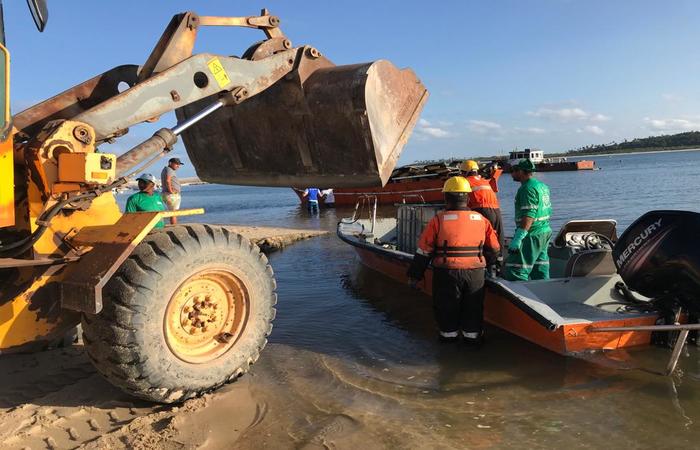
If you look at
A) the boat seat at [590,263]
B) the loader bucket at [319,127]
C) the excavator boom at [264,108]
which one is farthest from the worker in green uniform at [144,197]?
the boat seat at [590,263]

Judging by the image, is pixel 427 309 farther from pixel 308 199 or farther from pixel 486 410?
pixel 308 199

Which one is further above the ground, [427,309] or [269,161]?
[269,161]

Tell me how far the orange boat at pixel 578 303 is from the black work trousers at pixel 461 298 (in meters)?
0.27

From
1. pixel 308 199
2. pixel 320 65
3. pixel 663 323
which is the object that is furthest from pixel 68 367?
pixel 308 199

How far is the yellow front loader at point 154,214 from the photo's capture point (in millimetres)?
3281

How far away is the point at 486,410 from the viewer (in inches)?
152

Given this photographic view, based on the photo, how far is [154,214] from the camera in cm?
357

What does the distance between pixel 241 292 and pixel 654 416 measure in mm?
3047

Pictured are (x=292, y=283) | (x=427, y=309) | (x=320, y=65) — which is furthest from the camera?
(x=292, y=283)

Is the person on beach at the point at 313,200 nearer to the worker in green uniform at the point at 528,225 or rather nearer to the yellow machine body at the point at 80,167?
the worker in green uniform at the point at 528,225

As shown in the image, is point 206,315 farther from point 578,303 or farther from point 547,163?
point 547,163

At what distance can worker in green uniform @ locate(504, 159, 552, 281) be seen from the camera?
5.69 meters

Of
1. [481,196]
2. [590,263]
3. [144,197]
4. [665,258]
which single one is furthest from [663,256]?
[144,197]

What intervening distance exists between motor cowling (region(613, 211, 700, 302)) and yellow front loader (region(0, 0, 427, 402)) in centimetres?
231
